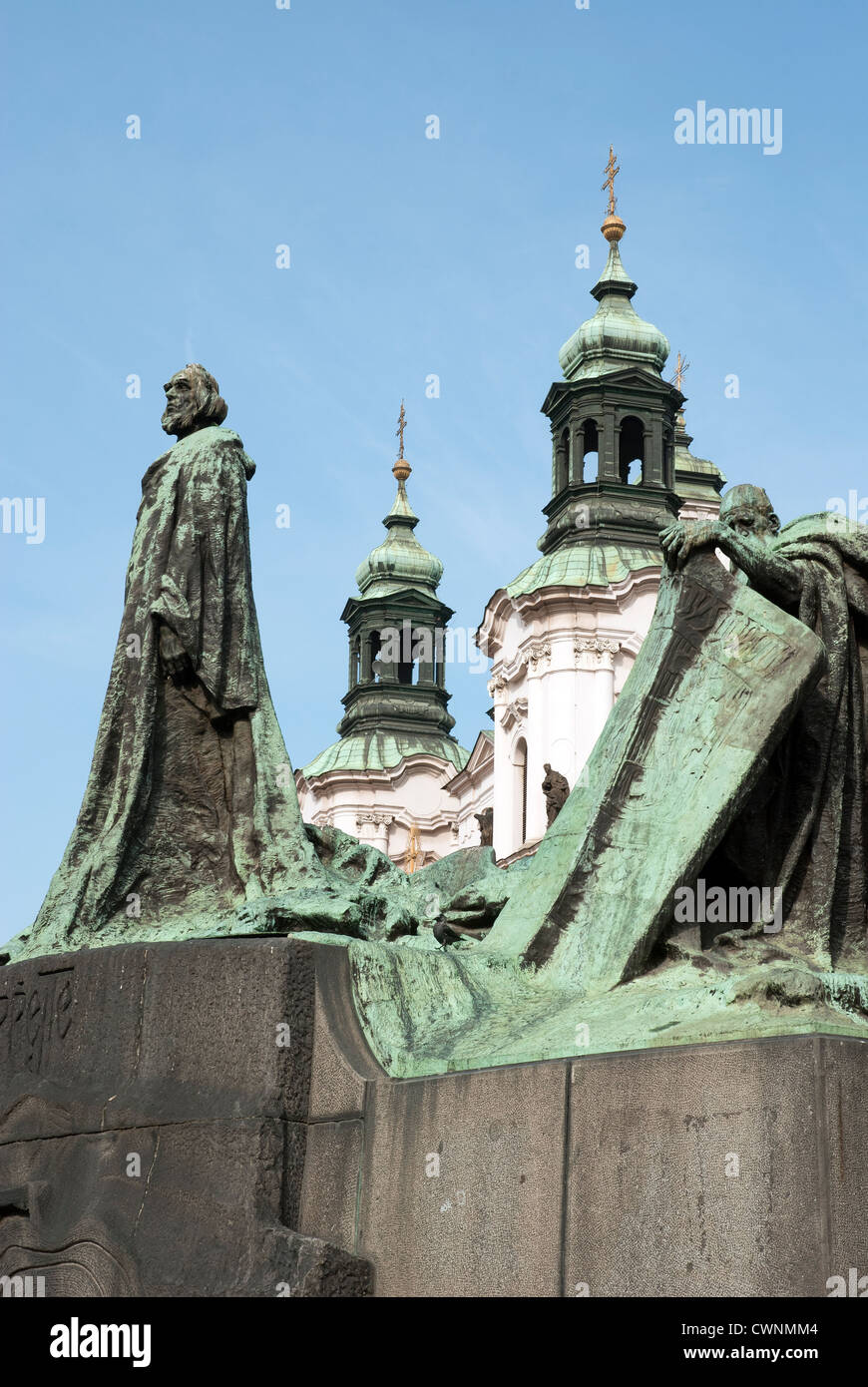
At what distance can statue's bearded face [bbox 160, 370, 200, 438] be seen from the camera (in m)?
9.15

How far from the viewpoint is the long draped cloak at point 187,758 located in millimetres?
8102

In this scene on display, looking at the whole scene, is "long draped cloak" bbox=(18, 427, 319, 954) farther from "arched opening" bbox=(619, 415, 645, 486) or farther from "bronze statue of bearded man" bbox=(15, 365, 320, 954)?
"arched opening" bbox=(619, 415, 645, 486)

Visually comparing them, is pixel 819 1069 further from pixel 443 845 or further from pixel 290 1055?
pixel 443 845

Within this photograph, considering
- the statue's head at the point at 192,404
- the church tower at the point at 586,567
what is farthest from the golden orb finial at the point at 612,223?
the statue's head at the point at 192,404

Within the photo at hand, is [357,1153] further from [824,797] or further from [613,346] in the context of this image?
[613,346]

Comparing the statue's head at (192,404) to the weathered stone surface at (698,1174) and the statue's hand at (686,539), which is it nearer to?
the statue's hand at (686,539)

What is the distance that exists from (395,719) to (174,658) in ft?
191

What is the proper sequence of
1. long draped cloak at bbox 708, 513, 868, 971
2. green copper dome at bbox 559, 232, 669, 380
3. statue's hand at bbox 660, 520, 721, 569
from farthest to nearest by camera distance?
1. green copper dome at bbox 559, 232, 669, 380
2. statue's hand at bbox 660, 520, 721, 569
3. long draped cloak at bbox 708, 513, 868, 971

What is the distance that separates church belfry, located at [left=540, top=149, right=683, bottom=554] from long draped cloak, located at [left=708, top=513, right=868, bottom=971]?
148ft

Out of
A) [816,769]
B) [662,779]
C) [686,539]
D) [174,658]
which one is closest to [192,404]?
[174,658]

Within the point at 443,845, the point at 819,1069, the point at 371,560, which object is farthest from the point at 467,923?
the point at 371,560

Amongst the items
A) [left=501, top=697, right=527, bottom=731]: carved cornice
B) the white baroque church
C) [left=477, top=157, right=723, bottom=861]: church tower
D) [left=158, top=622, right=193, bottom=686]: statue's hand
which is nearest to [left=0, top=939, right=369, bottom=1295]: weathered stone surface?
[left=158, top=622, right=193, bottom=686]: statue's hand

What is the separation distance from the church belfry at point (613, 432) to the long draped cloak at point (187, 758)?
4466cm

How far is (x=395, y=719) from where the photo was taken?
6675cm
